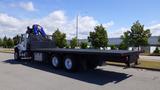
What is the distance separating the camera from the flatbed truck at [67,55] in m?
10.6

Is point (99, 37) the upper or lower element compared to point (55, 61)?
upper

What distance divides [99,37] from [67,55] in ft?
94.2

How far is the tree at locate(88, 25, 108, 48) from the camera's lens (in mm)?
41000

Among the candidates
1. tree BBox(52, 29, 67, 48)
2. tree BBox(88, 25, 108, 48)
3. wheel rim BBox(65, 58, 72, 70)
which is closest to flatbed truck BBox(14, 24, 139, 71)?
wheel rim BBox(65, 58, 72, 70)

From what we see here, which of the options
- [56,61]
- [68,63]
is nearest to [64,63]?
[68,63]

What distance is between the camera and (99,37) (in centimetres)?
4097

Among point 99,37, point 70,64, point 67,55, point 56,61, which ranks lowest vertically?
point 70,64

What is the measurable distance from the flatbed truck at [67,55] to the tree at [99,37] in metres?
22.7

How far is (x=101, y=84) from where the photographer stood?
8750 millimetres

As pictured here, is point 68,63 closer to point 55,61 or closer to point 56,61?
point 56,61

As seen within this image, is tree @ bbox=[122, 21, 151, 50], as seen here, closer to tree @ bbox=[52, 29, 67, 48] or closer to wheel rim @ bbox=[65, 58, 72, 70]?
tree @ bbox=[52, 29, 67, 48]

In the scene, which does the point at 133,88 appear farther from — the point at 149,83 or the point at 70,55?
the point at 70,55

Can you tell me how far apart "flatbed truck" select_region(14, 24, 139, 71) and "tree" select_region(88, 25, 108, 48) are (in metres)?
22.7

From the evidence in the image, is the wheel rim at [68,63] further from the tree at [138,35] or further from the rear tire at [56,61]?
the tree at [138,35]
